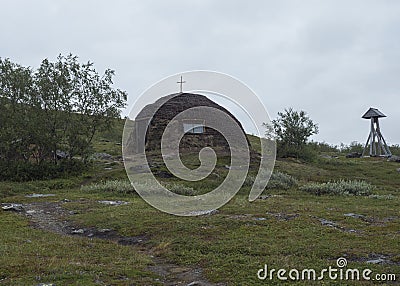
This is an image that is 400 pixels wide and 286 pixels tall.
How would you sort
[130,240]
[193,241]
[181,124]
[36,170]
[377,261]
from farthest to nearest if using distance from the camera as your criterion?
[181,124]
[36,170]
[130,240]
[193,241]
[377,261]

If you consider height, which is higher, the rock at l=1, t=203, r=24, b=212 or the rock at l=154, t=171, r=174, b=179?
the rock at l=154, t=171, r=174, b=179

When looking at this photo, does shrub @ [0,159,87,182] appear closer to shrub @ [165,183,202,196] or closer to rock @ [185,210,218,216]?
shrub @ [165,183,202,196]

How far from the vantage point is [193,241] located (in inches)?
493

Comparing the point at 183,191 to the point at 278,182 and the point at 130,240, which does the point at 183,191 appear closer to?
the point at 278,182

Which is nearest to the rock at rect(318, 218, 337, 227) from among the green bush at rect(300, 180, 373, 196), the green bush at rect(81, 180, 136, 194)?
the green bush at rect(300, 180, 373, 196)

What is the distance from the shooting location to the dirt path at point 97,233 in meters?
9.43

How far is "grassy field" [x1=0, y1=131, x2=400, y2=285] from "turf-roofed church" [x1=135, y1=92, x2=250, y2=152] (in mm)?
Result: 16572

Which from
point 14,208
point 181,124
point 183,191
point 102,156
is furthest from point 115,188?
point 102,156

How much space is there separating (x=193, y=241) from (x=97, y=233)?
377 centimetres

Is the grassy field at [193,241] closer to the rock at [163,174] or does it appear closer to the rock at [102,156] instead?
the rock at [163,174]

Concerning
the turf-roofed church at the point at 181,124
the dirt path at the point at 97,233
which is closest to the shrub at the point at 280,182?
the turf-roofed church at the point at 181,124

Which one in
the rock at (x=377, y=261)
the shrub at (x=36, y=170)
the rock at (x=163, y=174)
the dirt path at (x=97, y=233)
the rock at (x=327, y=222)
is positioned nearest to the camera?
the dirt path at (x=97, y=233)

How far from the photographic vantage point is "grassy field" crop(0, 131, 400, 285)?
9.49 meters

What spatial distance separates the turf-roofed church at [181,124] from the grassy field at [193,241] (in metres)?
16.6
